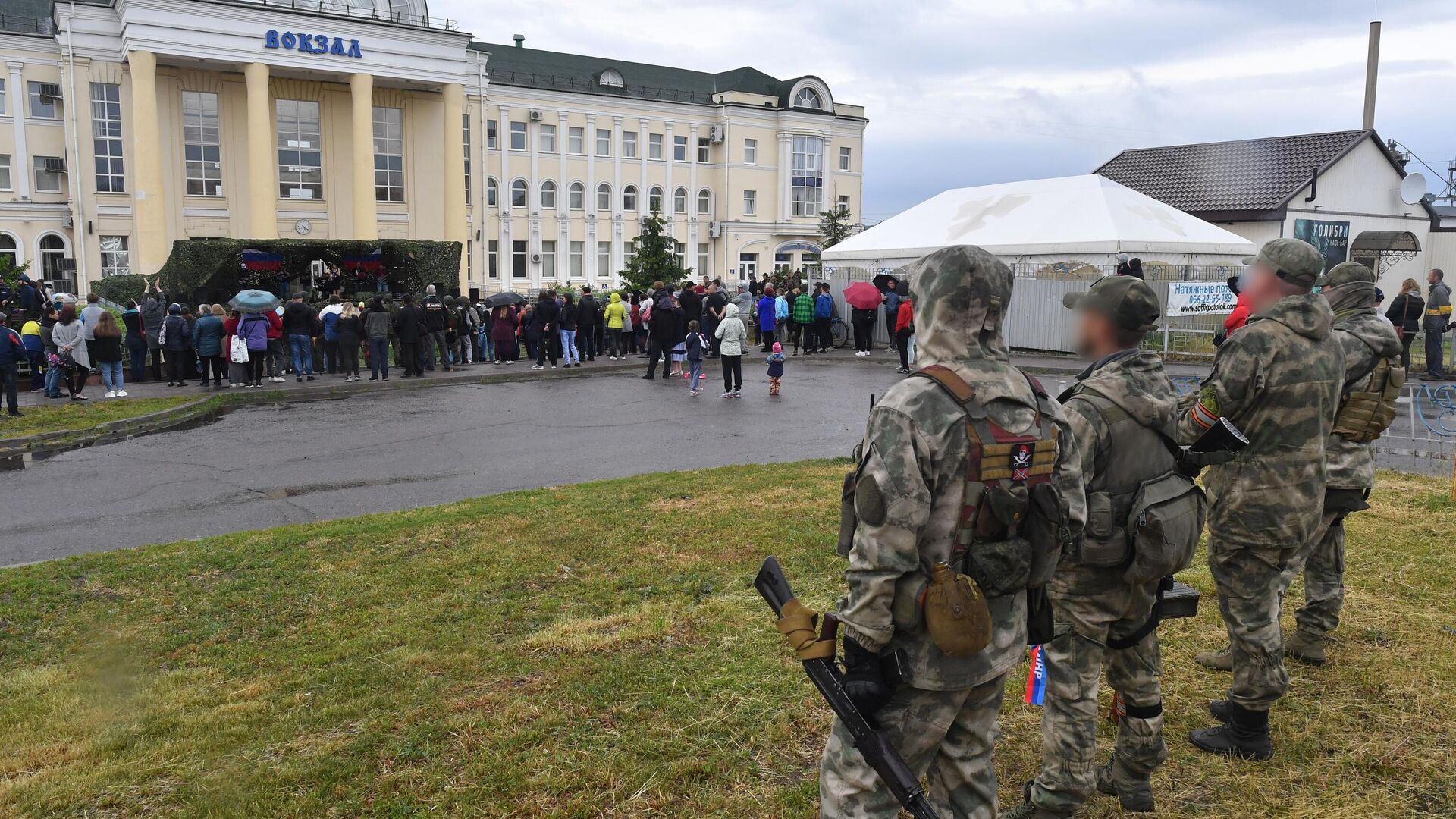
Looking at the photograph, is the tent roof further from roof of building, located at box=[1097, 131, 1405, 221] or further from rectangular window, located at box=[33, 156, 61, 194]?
rectangular window, located at box=[33, 156, 61, 194]

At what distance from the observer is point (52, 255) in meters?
41.9

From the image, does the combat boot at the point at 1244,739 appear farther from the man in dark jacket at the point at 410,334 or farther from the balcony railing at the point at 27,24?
the balcony railing at the point at 27,24

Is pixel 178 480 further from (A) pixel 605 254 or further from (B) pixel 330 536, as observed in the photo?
(A) pixel 605 254

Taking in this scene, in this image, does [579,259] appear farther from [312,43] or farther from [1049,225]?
[1049,225]

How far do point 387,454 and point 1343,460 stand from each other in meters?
10.2

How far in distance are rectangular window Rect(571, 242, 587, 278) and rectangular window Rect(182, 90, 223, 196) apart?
65.0 ft

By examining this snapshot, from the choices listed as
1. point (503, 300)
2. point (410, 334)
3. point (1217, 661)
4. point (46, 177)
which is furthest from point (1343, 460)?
point (46, 177)

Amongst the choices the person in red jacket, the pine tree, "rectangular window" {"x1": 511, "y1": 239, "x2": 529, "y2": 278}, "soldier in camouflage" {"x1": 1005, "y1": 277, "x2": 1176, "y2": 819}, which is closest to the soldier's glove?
"soldier in camouflage" {"x1": 1005, "y1": 277, "x2": 1176, "y2": 819}

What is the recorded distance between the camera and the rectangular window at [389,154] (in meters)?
44.9

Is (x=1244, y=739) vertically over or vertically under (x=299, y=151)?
under

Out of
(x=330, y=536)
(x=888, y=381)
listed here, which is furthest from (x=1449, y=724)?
(x=888, y=381)

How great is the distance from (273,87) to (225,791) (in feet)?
147

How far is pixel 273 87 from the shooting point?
4194 centimetres

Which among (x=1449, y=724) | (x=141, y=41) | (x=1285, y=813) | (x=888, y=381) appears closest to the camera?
(x=1285, y=813)
